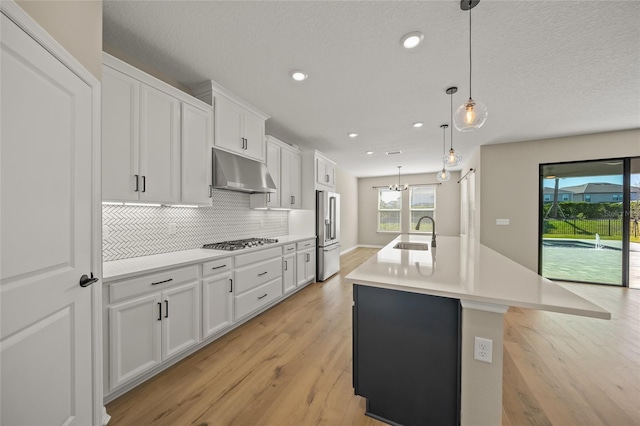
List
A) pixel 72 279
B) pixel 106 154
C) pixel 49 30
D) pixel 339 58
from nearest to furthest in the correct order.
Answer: pixel 49 30, pixel 72 279, pixel 106 154, pixel 339 58

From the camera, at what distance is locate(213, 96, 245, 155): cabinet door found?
2.65 m

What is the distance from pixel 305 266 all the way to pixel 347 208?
4.16 meters

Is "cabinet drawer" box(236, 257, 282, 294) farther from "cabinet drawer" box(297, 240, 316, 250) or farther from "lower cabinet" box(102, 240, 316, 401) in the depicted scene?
"cabinet drawer" box(297, 240, 316, 250)

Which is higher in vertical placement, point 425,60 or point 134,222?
point 425,60

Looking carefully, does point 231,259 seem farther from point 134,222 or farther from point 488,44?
point 488,44

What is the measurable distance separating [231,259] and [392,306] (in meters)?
1.75

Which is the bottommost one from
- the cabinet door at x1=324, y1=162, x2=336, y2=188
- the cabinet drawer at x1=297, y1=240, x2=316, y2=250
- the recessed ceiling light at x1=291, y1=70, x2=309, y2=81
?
the cabinet drawer at x1=297, y1=240, x2=316, y2=250

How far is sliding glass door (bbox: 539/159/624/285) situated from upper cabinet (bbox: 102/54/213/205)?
5.82 meters

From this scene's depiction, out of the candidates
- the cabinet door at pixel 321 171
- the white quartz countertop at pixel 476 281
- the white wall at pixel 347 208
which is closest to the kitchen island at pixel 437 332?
the white quartz countertop at pixel 476 281

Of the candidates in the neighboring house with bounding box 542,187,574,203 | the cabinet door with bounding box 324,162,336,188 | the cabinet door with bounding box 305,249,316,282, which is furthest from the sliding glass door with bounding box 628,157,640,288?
the cabinet door with bounding box 305,249,316,282

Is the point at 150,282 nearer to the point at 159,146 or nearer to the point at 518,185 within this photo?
the point at 159,146

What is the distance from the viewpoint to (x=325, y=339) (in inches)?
98.6

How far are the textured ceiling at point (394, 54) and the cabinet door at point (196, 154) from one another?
0.41m

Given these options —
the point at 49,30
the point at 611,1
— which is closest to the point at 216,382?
the point at 49,30
